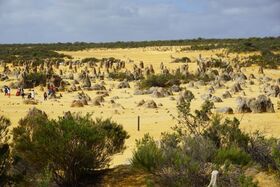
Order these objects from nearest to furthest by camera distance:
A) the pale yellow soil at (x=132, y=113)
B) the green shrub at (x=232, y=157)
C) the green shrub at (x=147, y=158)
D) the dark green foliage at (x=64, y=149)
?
the green shrub at (x=147, y=158) → the green shrub at (x=232, y=157) → the dark green foliage at (x=64, y=149) → the pale yellow soil at (x=132, y=113)

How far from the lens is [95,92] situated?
3822 cm

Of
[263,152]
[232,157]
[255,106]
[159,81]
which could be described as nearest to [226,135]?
[263,152]

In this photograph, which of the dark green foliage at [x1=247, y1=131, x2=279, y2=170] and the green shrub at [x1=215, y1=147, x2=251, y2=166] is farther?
the dark green foliage at [x1=247, y1=131, x2=279, y2=170]

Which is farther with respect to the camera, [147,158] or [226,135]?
[226,135]

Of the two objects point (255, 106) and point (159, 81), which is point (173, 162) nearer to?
point (255, 106)

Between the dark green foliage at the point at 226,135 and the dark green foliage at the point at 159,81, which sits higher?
the dark green foliage at the point at 226,135

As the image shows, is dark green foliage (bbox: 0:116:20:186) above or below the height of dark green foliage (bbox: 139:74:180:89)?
above

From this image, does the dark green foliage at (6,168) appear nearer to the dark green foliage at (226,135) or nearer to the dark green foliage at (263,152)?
the dark green foliage at (226,135)

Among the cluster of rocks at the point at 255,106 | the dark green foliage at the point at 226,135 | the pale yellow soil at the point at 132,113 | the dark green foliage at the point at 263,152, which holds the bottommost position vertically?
the pale yellow soil at the point at 132,113

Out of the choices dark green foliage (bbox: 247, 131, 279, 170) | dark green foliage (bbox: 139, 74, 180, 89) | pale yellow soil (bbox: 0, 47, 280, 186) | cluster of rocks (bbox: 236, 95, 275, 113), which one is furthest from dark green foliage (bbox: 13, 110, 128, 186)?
dark green foliage (bbox: 139, 74, 180, 89)

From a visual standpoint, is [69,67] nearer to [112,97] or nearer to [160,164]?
[112,97]

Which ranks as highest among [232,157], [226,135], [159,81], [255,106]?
[226,135]

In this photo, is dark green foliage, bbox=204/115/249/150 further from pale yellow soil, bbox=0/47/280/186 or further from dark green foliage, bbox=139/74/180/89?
dark green foliage, bbox=139/74/180/89

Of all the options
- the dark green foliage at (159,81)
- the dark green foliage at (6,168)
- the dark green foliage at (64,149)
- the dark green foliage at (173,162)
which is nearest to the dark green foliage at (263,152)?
the dark green foliage at (173,162)
